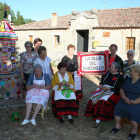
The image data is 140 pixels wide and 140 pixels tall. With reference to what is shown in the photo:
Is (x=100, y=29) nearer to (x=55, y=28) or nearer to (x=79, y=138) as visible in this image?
(x=55, y=28)

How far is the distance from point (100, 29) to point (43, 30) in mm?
5781

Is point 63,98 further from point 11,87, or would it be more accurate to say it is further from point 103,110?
point 11,87

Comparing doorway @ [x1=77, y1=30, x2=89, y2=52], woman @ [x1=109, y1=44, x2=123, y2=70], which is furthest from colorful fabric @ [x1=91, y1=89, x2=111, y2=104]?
doorway @ [x1=77, y1=30, x2=89, y2=52]

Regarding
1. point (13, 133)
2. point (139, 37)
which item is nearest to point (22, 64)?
point (13, 133)

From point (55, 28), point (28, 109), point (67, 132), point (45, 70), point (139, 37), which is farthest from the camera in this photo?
point (55, 28)

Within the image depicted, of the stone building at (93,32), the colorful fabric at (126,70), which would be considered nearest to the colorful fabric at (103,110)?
the colorful fabric at (126,70)

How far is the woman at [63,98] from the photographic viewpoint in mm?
3709

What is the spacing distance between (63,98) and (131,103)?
5.01ft

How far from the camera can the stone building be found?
1323cm

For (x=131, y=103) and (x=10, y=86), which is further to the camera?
(x=10, y=86)

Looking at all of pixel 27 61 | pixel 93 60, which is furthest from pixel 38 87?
pixel 93 60

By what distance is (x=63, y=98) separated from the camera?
3715 millimetres

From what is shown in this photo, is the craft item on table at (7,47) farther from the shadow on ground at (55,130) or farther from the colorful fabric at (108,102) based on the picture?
the colorful fabric at (108,102)

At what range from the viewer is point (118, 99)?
377 cm
